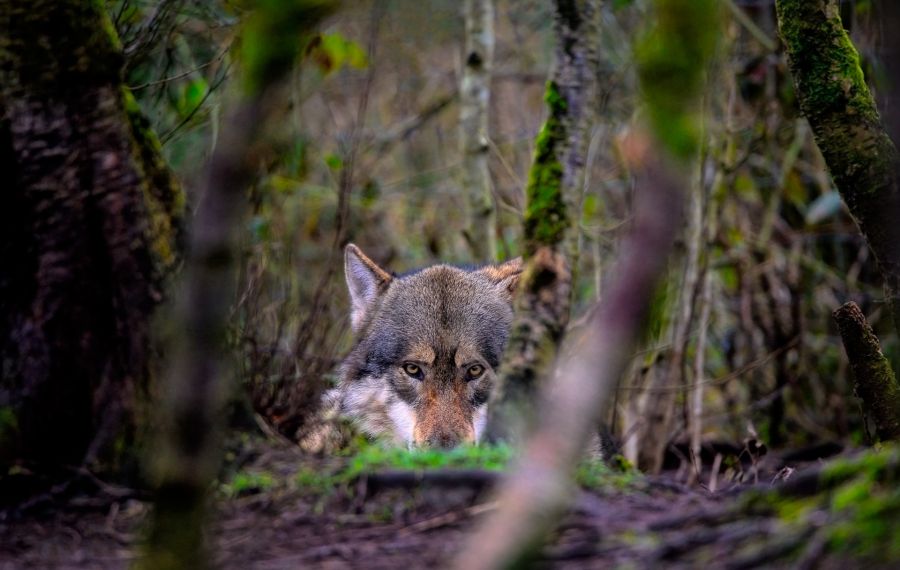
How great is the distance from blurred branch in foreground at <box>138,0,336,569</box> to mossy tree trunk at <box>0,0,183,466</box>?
193 centimetres

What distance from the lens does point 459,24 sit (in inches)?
505

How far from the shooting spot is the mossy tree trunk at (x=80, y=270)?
178 inches

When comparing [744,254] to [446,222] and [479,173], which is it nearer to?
[479,173]

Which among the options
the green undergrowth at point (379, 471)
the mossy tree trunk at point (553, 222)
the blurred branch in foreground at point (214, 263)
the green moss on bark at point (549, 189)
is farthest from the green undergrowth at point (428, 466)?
the blurred branch in foreground at point (214, 263)

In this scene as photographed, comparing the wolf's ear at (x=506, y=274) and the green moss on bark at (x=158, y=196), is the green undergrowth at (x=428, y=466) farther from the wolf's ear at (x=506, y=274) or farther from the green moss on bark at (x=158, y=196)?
the wolf's ear at (x=506, y=274)

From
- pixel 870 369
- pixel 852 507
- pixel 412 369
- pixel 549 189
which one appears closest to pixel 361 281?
pixel 412 369

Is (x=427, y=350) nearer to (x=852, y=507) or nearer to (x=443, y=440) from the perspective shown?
(x=443, y=440)

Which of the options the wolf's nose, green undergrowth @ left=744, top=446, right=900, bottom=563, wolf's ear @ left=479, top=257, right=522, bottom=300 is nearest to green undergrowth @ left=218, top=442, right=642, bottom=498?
green undergrowth @ left=744, top=446, right=900, bottom=563

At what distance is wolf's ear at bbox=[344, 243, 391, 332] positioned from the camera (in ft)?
25.4

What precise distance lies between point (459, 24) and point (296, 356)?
21.6ft

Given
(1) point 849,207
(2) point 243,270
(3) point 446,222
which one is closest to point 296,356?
(2) point 243,270

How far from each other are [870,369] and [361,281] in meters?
3.83

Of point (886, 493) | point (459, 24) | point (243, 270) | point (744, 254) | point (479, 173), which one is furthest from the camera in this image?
point (459, 24)

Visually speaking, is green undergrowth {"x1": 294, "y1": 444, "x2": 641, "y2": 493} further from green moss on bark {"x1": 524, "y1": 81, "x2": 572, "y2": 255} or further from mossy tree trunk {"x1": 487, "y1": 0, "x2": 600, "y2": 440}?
green moss on bark {"x1": 524, "y1": 81, "x2": 572, "y2": 255}
